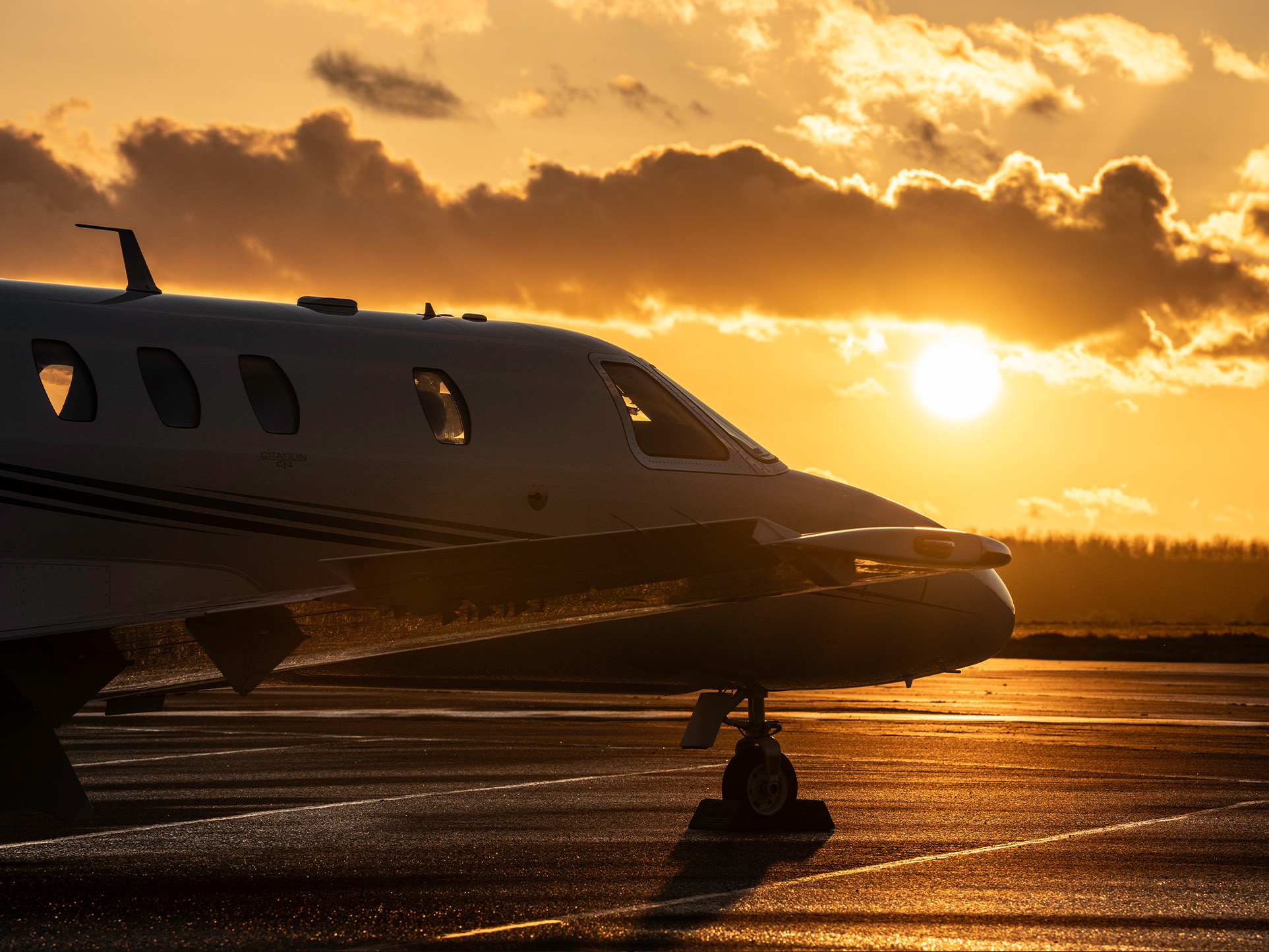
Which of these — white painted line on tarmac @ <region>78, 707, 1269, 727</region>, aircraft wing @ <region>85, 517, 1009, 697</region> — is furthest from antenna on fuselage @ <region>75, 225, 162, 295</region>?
white painted line on tarmac @ <region>78, 707, 1269, 727</region>

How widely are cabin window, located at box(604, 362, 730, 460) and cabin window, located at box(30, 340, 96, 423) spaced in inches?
153

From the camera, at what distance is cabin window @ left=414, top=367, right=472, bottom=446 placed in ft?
32.4

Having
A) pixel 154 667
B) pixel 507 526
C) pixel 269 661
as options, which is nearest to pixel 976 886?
pixel 507 526

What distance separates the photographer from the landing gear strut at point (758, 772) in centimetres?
1168

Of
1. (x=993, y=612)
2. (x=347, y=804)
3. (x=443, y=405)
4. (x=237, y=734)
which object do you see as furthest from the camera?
(x=237, y=734)

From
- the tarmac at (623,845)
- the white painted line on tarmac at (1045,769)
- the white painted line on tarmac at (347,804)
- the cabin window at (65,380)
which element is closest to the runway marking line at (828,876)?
the tarmac at (623,845)

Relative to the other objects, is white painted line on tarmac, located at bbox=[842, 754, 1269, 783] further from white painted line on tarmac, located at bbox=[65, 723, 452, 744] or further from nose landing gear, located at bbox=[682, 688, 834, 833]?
white painted line on tarmac, located at bbox=[65, 723, 452, 744]

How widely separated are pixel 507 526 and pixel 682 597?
4.59 feet

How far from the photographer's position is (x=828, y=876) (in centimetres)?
981

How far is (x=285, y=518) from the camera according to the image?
9102 mm

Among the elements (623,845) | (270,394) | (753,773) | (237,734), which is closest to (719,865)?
(623,845)

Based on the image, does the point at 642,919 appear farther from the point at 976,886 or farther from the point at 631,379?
the point at 631,379

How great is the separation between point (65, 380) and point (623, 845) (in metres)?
5.57

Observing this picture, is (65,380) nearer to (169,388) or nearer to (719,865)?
(169,388)
